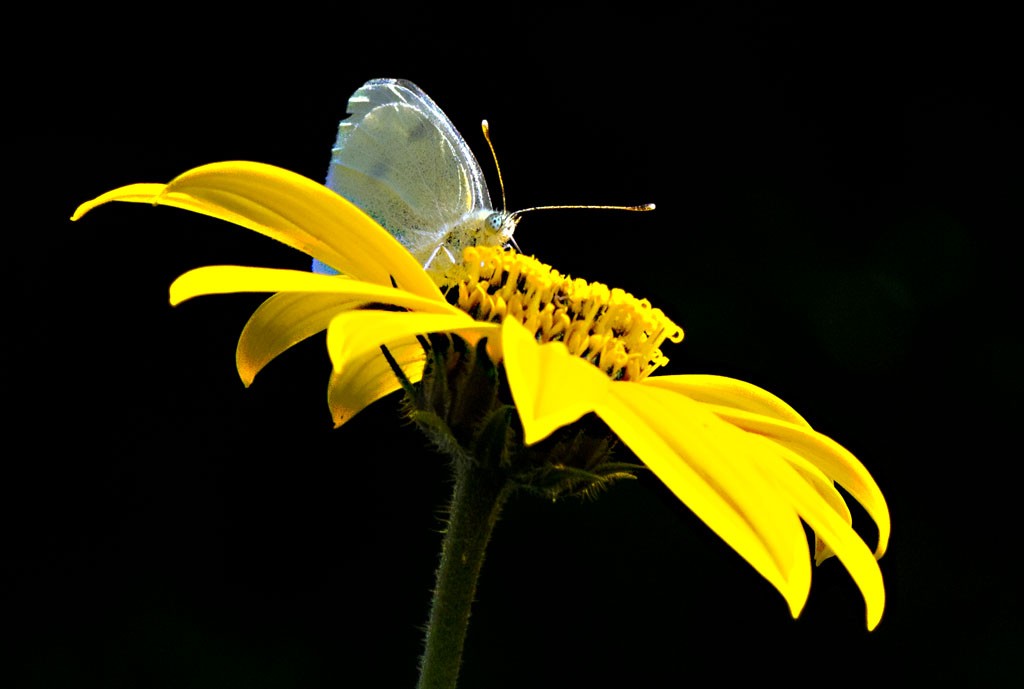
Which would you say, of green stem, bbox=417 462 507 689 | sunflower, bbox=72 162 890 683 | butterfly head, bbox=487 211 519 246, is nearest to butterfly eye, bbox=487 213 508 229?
butterfly head, bbox=487 211 519 246

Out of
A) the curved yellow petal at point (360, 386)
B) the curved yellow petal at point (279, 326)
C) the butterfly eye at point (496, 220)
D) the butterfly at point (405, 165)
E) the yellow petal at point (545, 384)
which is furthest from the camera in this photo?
the butterfly at point (405, 165)

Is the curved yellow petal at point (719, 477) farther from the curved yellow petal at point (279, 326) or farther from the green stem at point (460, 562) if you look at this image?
the curved yellow petal at point (279, 326)

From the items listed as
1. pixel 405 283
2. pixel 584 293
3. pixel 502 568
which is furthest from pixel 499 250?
pixel 502 568

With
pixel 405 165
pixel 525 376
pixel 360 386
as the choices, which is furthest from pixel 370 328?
pixel 405 165

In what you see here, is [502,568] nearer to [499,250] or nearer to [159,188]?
[499,250]

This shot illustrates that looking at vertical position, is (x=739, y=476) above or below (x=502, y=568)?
above

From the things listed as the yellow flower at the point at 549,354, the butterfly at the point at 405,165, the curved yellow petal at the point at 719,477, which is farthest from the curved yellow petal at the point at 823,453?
the butterfly at the point at 405,165

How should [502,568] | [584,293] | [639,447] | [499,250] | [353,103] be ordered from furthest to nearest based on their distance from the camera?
1. [502,568]
2. [353,103]
3. [499,250]
4. [584,293]
5. [639,447]
